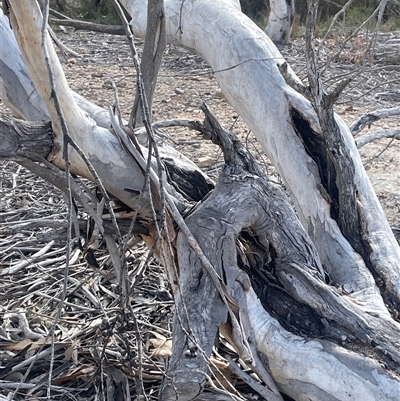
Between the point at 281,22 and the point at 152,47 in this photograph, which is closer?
the point at 152,47

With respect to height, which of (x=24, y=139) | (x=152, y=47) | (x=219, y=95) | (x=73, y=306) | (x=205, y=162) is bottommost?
(x=219, y=95)

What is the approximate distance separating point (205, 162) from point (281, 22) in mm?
4605

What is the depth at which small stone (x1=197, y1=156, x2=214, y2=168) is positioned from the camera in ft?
15.1

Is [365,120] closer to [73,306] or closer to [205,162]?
[73,306]

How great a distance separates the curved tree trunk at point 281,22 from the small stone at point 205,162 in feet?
14.4

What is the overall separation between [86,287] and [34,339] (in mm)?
365

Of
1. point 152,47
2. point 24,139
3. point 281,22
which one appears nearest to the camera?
point 24,139

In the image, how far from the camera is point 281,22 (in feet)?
28.6

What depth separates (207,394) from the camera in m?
2.21

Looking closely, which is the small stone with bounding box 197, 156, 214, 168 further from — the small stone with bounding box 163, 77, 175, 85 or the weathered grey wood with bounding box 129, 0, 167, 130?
the small stone with bounding box 163, 77, 175, 85

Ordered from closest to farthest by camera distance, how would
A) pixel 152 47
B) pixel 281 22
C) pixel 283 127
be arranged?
pixel 283 127 < pixel 152 47 < pixel 281 22

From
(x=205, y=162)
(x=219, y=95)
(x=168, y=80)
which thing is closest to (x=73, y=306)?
(x=205, y=162)

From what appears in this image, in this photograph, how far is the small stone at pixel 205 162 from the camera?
4.61 meters

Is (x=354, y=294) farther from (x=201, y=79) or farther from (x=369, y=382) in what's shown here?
(x=201, y=79)
